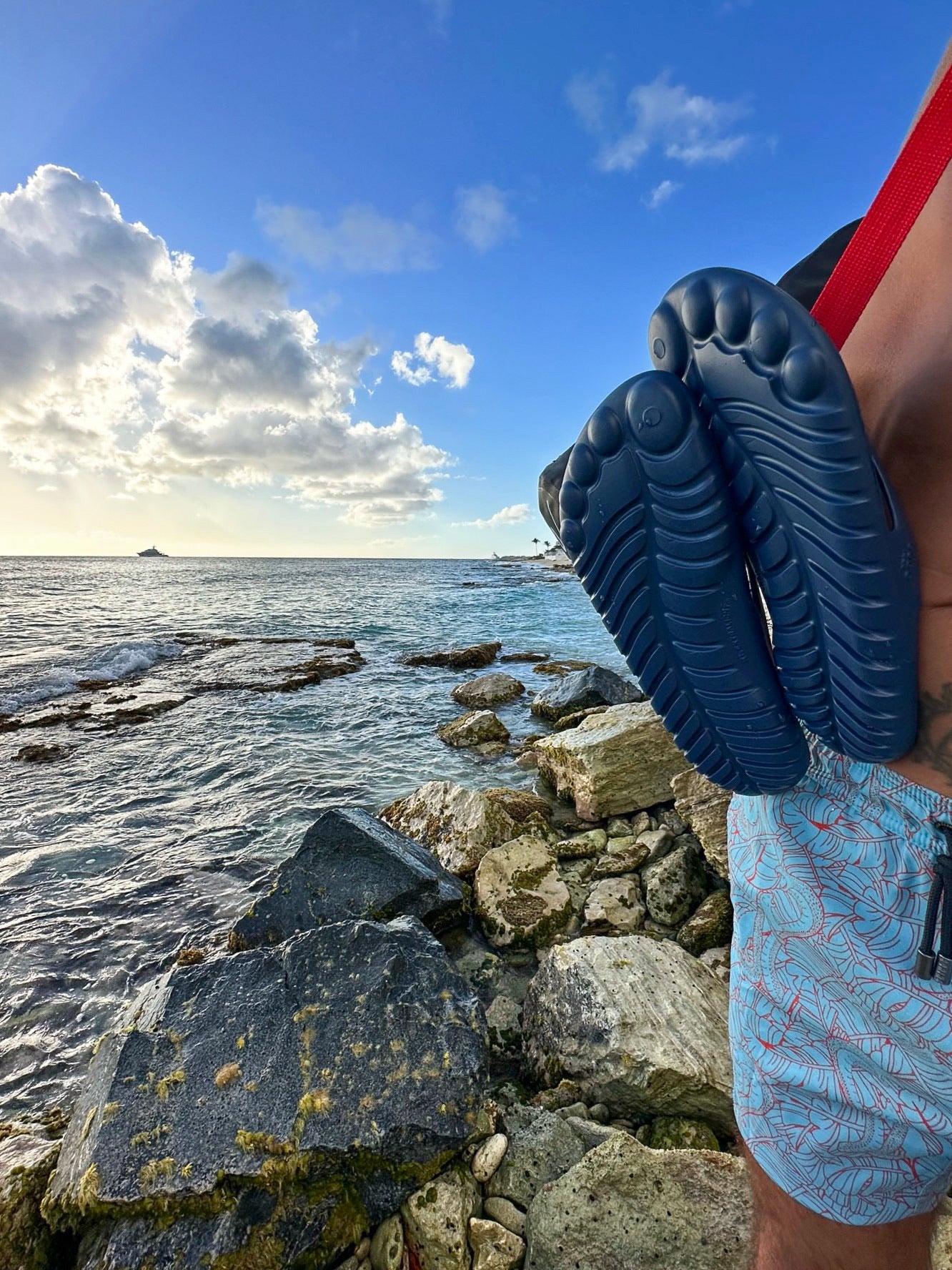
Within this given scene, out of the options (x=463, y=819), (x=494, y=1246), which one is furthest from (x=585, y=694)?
(x=494, y=1246)

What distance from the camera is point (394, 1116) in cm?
202

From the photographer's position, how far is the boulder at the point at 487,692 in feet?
32.6

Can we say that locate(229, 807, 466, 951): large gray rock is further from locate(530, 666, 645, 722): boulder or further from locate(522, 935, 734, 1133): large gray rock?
locate(530, 666, 645, 722): boulder

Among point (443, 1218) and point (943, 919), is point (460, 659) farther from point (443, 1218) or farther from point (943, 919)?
point (943, 919)

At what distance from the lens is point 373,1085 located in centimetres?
210

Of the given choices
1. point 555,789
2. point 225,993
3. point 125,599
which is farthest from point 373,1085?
point 125,599

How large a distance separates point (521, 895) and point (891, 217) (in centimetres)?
362

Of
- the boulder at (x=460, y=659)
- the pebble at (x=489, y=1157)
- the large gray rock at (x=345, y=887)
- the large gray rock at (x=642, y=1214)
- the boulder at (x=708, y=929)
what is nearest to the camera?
the large gray rock at (x=642, y=1214)

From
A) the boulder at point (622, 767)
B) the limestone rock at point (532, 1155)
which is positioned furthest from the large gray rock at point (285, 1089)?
the boulder at point (622, 767)

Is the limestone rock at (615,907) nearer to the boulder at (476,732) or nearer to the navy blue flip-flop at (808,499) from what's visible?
the navy blue flip-flop at (808,499)

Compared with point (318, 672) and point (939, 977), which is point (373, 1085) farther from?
point (318, 672)

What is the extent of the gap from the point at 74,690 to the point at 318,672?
4.69 meters

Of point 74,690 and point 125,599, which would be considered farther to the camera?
point 125,599

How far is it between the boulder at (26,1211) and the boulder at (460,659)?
36.9 feet
